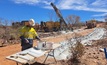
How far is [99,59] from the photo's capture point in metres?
9.06

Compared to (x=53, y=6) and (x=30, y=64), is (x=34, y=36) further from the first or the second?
(x=53, y=6)

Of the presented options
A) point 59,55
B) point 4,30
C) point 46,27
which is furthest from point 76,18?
point 59,55

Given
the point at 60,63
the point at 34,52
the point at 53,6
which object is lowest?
the point at 60,63

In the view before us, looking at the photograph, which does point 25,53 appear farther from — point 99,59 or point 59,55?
point 99,59

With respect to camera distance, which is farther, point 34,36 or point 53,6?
point 53,6

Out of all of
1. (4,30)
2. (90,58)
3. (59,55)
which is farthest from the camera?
(4,30)

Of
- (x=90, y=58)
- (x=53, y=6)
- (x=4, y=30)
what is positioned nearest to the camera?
(x=90, y=58)

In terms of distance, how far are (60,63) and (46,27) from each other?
32015 millimetres

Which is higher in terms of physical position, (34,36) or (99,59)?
(34,36)

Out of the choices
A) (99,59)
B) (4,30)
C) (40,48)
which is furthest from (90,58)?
(4,30)

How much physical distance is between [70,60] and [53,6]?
93.3ft

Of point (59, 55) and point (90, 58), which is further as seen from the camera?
point (59, 55)

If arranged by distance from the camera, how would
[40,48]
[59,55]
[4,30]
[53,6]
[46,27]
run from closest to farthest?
[40,48] < [59,55] < [4,30] < [53,6] < [46,27]

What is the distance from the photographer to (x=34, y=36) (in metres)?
8.69
